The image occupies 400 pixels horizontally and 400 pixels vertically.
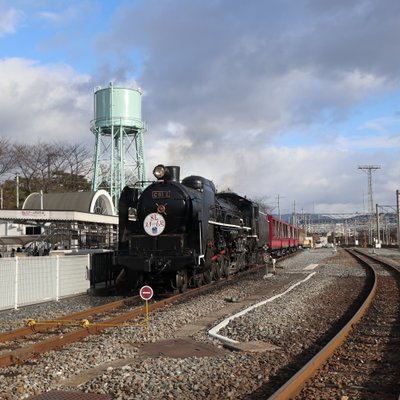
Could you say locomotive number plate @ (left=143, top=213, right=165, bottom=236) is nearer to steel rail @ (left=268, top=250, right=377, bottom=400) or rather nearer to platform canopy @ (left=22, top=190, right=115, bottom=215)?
steel rail @ (left=268, top=250, right=377, bottom=400)

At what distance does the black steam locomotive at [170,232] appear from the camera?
51.8ft

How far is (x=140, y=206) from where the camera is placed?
1686 centimetres

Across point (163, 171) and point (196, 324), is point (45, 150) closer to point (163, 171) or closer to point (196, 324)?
point (163, 171)

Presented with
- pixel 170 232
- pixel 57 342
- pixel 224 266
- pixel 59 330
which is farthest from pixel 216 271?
pixel 57 342

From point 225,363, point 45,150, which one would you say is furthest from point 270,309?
point 45,150

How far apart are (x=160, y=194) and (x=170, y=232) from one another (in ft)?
4.41

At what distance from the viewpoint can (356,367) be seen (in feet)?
23.0

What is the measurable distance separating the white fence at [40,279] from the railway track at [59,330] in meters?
2.60

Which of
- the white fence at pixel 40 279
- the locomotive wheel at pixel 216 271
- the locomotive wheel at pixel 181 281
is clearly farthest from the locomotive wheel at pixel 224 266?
the white fence at pixel 40 279

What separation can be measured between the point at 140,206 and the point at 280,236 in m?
25.0

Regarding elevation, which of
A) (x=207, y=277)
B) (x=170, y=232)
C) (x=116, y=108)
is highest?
(x=116, y=108)

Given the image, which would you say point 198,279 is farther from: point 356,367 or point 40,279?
point 356,367

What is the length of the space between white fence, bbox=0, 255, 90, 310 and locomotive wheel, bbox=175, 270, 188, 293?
3.55m

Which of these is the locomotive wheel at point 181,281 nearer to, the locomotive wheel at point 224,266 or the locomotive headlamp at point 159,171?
the locomotive wheel at point 224,266
